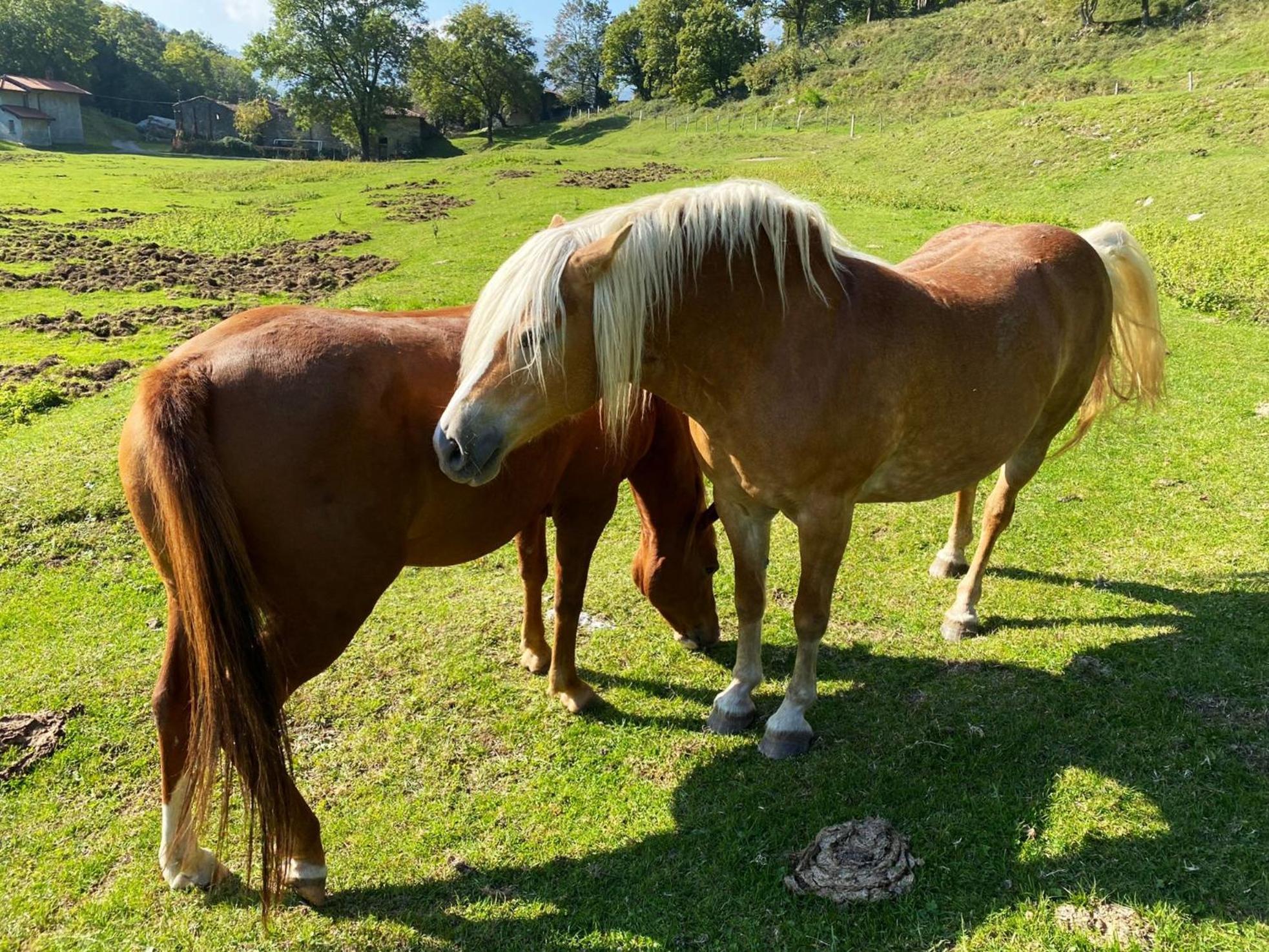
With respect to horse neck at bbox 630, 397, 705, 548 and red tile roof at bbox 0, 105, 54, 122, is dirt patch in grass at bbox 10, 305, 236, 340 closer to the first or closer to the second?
horse neck at bbox 630, 397, 705, 548

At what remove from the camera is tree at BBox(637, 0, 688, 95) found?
193 ft

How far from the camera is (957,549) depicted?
4.92 meters

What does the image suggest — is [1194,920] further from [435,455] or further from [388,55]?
[388,55]

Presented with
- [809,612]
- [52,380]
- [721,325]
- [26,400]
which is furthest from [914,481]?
[52,380]

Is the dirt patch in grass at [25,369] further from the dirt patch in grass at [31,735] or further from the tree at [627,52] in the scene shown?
the tree at [627,52]

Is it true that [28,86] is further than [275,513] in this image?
Yes

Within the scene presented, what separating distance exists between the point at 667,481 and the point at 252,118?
71124 mm

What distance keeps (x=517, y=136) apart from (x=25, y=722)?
60.3 meters

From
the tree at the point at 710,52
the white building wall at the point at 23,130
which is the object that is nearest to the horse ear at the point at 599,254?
the tree at the point at 710,52

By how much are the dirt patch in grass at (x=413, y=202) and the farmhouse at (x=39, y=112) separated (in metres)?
41.9

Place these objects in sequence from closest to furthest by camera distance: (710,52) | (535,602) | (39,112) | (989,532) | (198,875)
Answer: (198,875)
(535,602)
(989,532)
(39,112)
(710,52)

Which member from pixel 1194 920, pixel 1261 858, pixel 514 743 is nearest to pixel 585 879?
pixel 514 743

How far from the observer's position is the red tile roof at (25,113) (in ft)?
162

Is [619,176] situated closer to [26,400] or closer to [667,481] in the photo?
[26,400]
